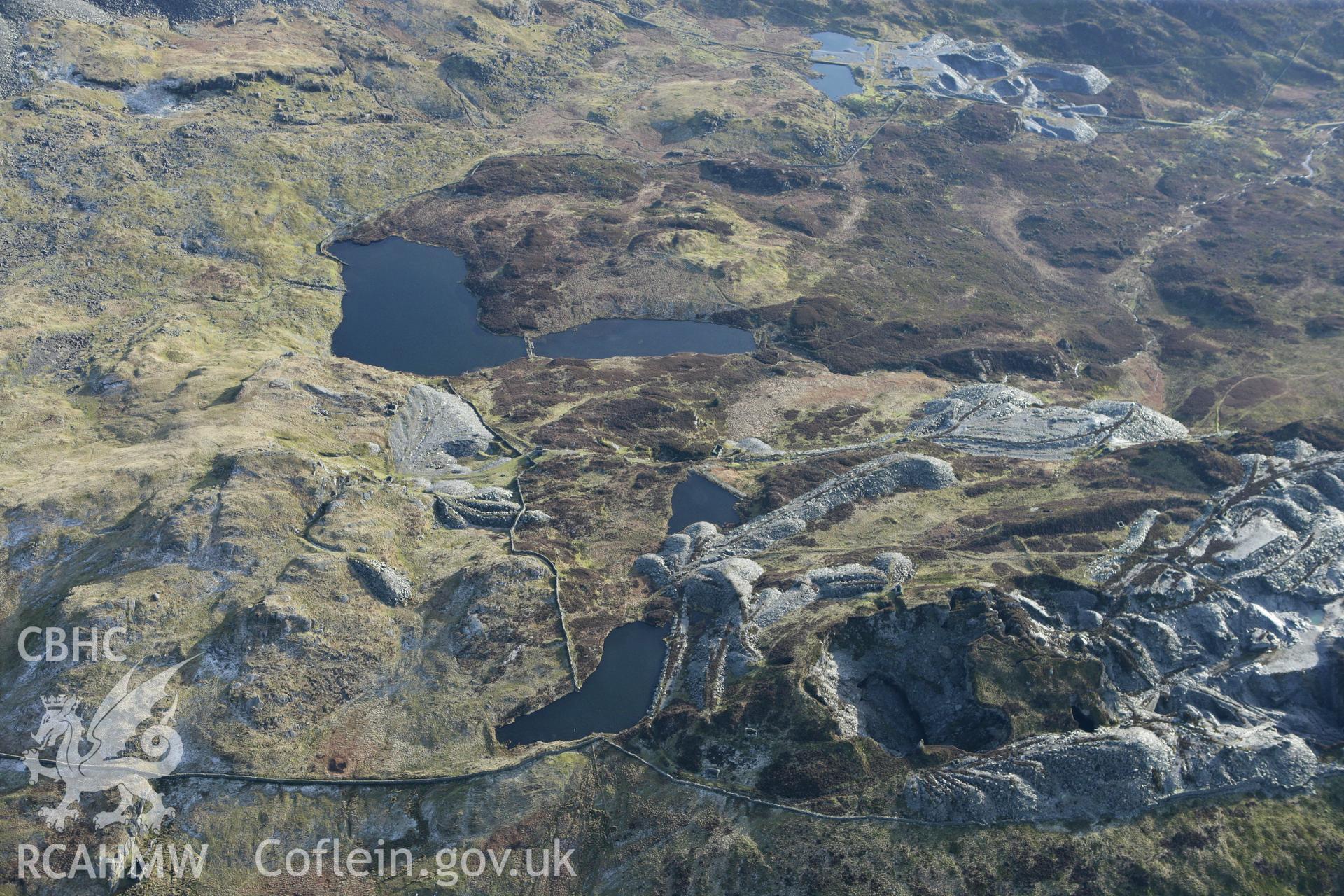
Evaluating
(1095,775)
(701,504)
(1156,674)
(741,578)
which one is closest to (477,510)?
(701,504)

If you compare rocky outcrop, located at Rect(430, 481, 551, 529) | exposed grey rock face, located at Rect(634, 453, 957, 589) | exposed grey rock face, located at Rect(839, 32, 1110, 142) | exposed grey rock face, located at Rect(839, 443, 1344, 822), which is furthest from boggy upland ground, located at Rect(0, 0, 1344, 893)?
exposed grey rock face, located at Rect(839, 32, 1110, 142)

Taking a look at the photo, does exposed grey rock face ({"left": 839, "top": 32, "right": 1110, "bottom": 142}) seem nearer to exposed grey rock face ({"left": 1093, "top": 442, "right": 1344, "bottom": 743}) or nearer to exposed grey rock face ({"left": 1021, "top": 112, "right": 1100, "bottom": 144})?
exposed grey rock face ({"left": 1021, "top": 112, "right": 1100, "bottom": 144})

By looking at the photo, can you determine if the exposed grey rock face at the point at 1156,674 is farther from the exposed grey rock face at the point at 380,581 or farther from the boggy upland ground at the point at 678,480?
the exposed grey rock face at the point at 380,581

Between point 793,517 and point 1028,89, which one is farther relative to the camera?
point 1028,89

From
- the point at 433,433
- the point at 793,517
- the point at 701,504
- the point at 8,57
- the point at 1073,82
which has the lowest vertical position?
the point at 433,433

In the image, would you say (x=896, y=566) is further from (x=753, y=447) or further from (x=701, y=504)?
(x=753, y=447)

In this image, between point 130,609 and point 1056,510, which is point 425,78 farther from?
point 1056,510

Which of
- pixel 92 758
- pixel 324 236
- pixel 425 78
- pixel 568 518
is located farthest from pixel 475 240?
pixel 92 758

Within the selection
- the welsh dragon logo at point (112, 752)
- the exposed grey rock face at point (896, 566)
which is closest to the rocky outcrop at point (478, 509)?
the welsh dragon logo at point (112, 752)
